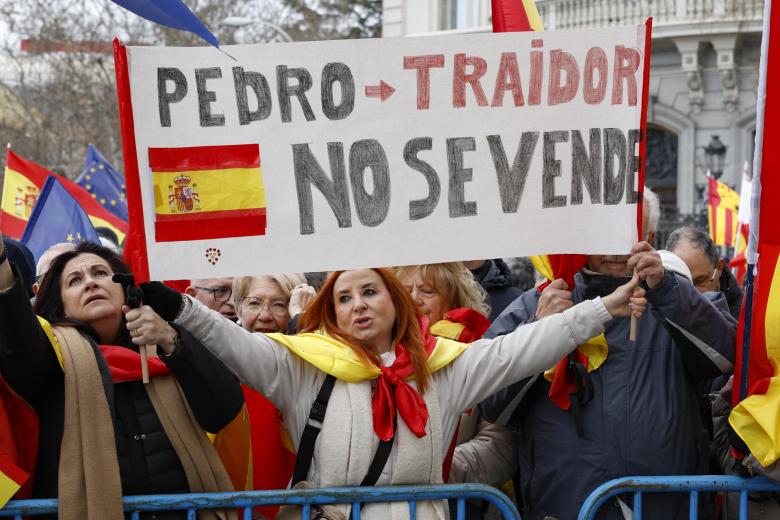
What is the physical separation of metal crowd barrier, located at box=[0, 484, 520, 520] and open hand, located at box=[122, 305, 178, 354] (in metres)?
0.45

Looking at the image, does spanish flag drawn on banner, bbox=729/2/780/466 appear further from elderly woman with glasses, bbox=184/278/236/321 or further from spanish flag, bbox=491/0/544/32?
elderly woman with glasses, bbox=184/278/236/321

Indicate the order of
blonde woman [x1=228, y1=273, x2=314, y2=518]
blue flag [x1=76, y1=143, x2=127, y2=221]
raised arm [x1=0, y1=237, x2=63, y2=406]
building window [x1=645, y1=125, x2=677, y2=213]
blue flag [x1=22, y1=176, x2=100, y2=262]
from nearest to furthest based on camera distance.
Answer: raised arm [x1=0, y1=237, x2=63, y2=406] → blonde woman [x1=228, y1=273, x2=314, y2=518] → blue flag [x1=22, y1=176, x2=100, y2=262] → blue flag [x1=76, y1=143, x2=127, y2=221] → building window [x1=645, y1=125, x2=677, y2=213]

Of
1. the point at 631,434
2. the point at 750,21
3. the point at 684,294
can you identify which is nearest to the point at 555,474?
the point at 631,434

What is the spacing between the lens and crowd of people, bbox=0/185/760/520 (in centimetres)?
362

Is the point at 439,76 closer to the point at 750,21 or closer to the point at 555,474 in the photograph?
the point at 555,474

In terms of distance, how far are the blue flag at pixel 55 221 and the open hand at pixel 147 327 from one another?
4028 millimetres

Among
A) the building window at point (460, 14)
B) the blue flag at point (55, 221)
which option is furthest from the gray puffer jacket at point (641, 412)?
the building window at point (460, 14)

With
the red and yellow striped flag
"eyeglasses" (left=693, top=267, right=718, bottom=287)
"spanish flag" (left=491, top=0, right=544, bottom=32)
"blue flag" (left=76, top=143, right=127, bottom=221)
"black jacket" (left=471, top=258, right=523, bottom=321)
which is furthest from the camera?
the red and yellow striped flag

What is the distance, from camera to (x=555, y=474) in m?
4.05

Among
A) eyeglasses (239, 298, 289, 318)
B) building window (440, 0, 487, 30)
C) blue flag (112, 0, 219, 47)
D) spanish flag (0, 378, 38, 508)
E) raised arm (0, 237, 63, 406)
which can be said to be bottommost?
spanish flag (0, 378, 38, 508)

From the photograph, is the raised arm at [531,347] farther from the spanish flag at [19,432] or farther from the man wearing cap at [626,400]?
the spanish flag at [19,432]

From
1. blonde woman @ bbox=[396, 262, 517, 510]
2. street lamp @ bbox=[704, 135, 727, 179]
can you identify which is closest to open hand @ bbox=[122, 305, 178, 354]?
blonde woman @ bbox=[396, 262, 517, 510]

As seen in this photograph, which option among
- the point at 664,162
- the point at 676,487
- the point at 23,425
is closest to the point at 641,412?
the point at 676,487

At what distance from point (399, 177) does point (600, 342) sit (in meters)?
0.85
